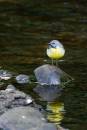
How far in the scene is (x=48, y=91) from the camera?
480 inches

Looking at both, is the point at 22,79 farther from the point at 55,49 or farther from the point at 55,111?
the point at 55,111

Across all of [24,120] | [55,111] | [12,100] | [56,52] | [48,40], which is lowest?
[55,111]

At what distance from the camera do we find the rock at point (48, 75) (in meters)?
12.4

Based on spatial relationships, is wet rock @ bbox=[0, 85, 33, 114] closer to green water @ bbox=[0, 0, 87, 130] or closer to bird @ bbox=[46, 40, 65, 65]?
green water @ bbox=[0, 0, 87, 130]

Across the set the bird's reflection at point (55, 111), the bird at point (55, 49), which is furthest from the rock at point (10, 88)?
the bird at point (55, 49)

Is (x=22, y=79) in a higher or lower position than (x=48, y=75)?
lower

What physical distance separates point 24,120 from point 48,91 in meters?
2.79

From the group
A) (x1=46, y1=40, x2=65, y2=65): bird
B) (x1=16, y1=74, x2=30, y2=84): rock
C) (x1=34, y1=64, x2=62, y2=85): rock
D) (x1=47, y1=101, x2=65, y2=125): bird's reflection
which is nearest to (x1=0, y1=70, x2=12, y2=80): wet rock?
(x1=16, y1=74, x2=30, y2=84): rock

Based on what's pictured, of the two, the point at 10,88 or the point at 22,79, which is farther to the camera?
the point at 22,79

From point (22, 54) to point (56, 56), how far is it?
2279 millimetres

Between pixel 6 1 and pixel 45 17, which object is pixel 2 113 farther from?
pixel 6 1

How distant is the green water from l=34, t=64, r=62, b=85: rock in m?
0.29

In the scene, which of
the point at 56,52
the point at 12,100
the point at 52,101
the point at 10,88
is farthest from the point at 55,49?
the point at 12,100

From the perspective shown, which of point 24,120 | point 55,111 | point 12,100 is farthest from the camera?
point 55,111
